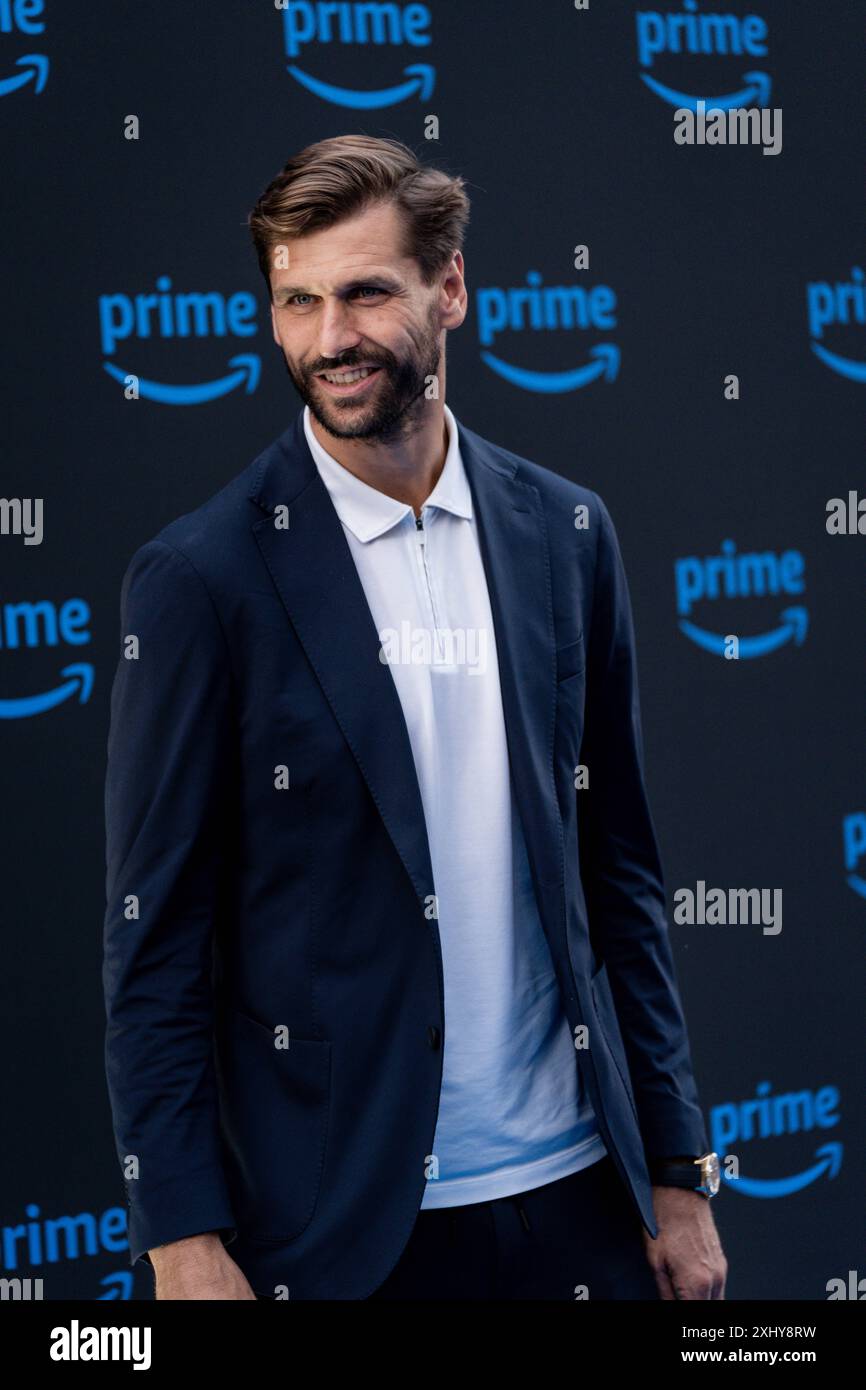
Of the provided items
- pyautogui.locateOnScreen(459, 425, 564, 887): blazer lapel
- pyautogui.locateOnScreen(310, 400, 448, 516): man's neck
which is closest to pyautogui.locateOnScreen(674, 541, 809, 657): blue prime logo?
pyautogui.locateOnScreen(459, 425, 564, 887): blazer lapel

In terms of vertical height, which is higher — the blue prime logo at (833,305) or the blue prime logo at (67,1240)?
the blue prime logo at (833,305)

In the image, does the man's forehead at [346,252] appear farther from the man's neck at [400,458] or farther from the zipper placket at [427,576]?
the zipper placket at [427,576]

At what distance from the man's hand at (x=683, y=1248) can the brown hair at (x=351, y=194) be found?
→ 1333 millimetres

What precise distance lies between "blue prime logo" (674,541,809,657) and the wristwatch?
128cm

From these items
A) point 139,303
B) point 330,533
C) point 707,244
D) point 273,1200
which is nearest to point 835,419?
point 707,244

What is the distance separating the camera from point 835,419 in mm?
3115

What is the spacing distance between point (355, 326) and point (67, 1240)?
192cm

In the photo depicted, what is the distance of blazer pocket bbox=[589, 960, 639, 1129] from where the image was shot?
196cm

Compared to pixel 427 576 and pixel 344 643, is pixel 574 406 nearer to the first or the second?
pixel 427 576

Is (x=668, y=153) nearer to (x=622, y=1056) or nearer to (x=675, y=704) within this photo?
Result: (x=675, y=704)

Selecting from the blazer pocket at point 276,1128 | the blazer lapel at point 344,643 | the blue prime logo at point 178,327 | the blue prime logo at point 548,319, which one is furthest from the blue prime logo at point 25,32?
the blazer pocket at point 276,1128

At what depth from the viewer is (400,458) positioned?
1930mm

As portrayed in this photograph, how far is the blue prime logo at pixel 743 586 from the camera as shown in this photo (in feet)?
10.0

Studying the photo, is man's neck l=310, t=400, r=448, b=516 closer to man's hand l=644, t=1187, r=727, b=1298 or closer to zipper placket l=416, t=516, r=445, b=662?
zipper placket l=416, t=516, r=445, b=662
